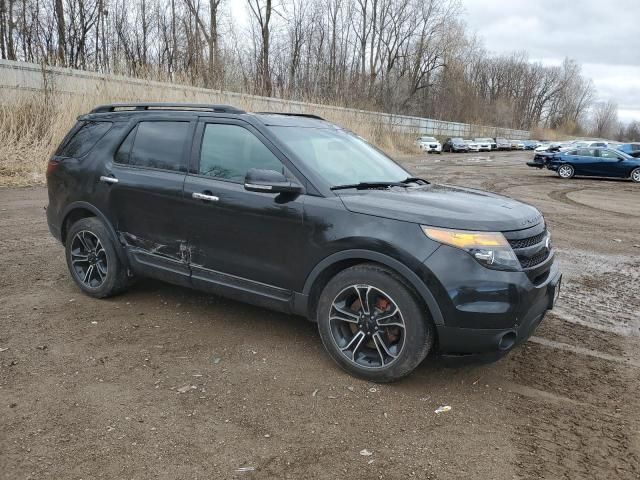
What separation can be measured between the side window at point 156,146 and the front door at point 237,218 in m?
0.18

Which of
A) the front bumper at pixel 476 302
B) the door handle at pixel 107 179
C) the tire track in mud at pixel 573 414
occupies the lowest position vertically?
the tire track in mud at pixel 573 414

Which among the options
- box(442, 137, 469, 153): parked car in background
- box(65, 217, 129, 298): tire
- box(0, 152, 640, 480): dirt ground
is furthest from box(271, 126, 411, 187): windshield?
box(442, 137, 469, 153): parked car in background

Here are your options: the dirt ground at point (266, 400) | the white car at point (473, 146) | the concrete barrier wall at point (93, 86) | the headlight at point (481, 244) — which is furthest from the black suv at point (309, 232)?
the white car at point (473, 146)

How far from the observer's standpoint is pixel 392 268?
339 cm

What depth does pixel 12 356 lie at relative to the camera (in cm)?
374

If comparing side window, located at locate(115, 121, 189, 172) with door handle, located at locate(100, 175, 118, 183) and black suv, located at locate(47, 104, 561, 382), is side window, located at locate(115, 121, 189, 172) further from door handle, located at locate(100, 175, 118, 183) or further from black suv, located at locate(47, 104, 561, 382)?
door handle, located at locate(100, 175, 118, 183)

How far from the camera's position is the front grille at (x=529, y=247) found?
11.0 ft

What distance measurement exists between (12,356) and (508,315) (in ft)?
11.2

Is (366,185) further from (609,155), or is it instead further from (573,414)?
(609,155)

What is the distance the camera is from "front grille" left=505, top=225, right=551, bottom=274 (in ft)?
11.0

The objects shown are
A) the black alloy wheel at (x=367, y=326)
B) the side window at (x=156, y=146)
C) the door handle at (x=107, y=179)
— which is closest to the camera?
the black alloy wheel at (x=367, y=326)

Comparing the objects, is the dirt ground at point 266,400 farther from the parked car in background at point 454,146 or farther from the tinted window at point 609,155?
the parked car in background at point 454,146

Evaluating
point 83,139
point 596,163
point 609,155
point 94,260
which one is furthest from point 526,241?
point 609,155

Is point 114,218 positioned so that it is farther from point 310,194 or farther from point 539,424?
point 539,424
